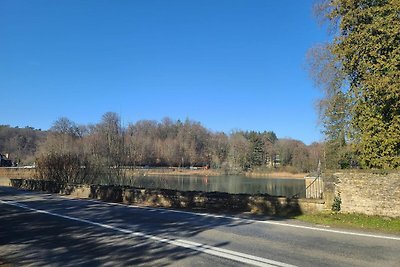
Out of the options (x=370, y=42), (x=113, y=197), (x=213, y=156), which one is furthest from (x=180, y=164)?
(x=370, y=42)

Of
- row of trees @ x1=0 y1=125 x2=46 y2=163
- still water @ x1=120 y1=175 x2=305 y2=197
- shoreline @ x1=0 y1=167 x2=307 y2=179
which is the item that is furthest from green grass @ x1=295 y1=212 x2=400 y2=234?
row of trees @ x1=0 y1=125 x2=46 y2=163

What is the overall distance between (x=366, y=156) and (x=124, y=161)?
2049 cm

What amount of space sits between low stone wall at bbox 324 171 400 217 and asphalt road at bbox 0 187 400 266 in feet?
7.64

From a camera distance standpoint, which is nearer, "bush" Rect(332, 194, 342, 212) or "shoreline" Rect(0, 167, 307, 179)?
"bush" Rect(332, 194, 342, 212)

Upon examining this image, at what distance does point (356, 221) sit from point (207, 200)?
242 inches

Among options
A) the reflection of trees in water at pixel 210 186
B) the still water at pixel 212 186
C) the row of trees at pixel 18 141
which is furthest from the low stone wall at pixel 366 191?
the row of trees at pixel 18 141

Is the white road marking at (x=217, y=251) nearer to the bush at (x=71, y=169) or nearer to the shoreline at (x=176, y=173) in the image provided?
the shoreline at (x=176, y=173)

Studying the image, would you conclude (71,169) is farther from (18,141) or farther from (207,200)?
(18,141)

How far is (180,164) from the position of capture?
411 ft

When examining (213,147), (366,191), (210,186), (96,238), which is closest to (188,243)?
(96,238)

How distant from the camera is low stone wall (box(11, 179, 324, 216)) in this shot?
1335cm

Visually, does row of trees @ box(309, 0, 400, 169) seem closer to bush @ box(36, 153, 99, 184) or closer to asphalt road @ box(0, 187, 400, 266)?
asphalt road @ box(0, 187, 400, 266)

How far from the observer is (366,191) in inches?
482

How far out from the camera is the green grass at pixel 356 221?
10.3 m
